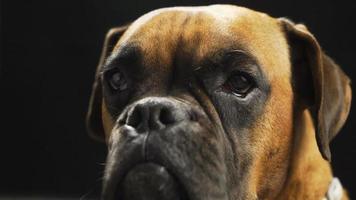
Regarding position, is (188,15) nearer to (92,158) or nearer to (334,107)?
(334,107)

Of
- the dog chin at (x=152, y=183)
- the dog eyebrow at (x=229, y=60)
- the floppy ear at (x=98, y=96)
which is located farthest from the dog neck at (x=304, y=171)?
the floppy ear at (x=98, y=96)

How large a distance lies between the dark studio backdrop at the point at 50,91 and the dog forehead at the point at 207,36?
2.11 m

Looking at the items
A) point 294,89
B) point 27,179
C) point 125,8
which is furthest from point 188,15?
point 27,179

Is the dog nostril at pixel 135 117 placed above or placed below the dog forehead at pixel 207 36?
below

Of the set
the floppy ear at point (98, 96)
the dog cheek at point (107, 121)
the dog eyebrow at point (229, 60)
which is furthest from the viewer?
the floppy ear at point (98, 96)

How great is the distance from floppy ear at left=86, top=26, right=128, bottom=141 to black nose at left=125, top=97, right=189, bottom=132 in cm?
92

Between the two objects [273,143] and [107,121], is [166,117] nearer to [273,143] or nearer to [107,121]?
[273,143]

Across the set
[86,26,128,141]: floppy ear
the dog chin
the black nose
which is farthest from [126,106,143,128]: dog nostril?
[86,26,128,141]: floppy ear

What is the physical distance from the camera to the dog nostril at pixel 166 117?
8.33 ft

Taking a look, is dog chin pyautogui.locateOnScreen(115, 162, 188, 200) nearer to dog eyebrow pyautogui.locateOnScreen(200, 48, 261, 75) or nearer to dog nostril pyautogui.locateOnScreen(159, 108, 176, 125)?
dog nostril pyautogui.locateOnScreen(159, 108, 176, 125)

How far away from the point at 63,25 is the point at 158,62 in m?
2.73

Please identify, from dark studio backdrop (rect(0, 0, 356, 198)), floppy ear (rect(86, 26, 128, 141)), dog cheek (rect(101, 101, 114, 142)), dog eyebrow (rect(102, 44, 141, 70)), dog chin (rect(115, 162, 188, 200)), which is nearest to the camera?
dog chin (rect(115, 162, 188, 200))

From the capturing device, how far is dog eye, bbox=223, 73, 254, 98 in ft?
9.25

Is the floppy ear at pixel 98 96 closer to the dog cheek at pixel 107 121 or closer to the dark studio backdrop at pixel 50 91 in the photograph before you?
the dog cheek at pixel 107 121
